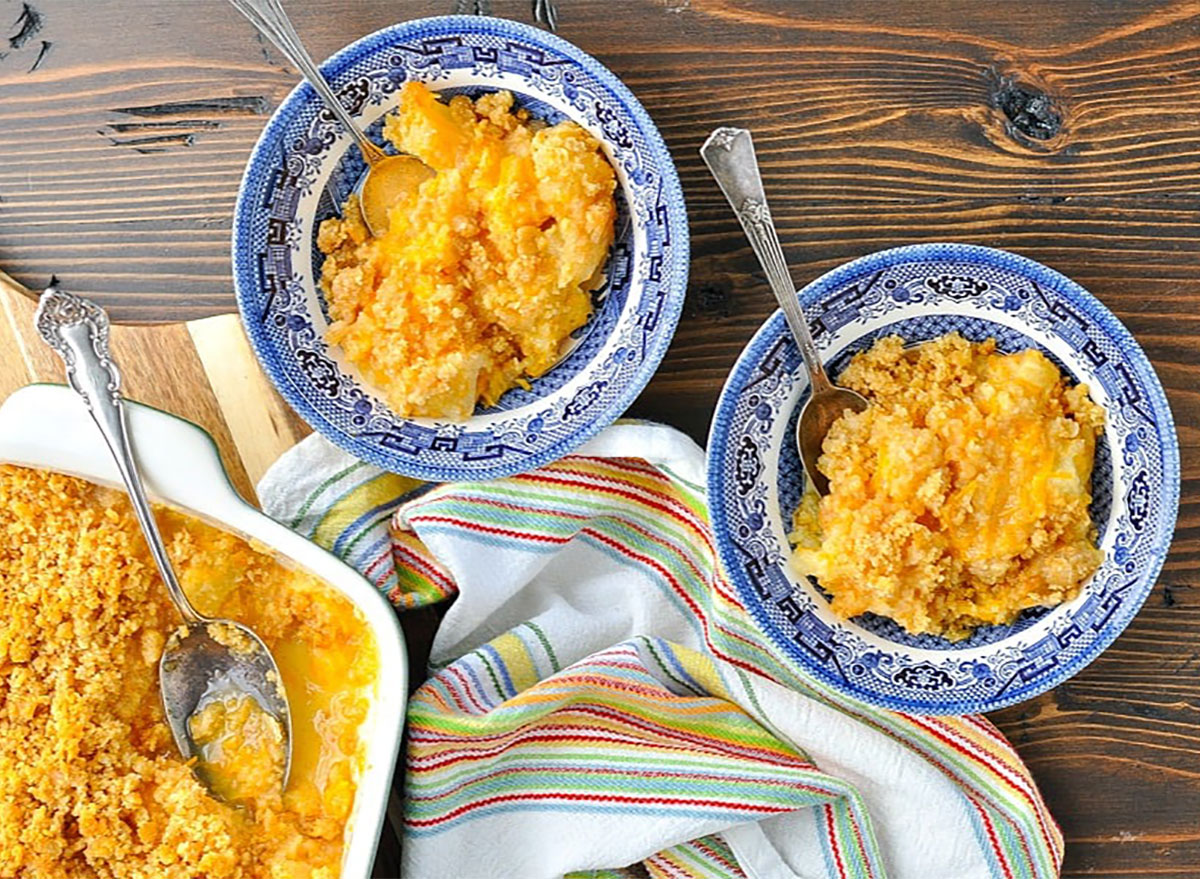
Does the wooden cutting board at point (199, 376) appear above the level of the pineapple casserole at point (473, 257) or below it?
below

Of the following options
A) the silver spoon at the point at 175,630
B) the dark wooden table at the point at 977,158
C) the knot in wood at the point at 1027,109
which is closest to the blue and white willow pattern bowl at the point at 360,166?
the dark wooden table at the point at 977,158

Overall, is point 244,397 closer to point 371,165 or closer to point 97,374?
point 97,374

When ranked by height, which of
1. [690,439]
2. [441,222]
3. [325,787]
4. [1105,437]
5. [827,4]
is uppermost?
[827,4]

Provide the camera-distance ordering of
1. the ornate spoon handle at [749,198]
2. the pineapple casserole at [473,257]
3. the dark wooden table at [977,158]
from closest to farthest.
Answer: the ornate spoon handle at [749,198] → the pineapple casserole at [473,257] → the dark wooden table at [977,158]

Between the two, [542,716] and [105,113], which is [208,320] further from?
[542,716]

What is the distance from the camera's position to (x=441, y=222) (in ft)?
6.37

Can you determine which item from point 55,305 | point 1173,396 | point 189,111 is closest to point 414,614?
point 55,305

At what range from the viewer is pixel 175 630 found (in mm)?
2006

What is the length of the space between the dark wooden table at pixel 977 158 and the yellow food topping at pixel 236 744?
11.3 inches

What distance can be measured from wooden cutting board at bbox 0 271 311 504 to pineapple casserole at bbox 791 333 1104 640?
910mm

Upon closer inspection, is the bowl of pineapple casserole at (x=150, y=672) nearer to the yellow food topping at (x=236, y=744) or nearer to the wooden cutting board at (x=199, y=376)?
the yellow food topping at (x=236, y=744)

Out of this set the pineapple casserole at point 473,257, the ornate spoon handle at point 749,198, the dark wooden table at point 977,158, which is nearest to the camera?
the ornate spoon handle at point 749,198

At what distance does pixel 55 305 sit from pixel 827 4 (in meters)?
1.31

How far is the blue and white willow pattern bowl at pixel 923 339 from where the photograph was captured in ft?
6.26
